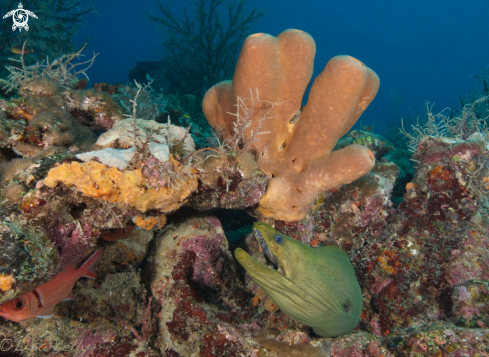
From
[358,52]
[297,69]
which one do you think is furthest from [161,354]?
[358,52]

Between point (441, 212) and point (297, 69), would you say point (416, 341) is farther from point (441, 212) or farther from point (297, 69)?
point (297, 69)

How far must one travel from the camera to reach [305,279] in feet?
7.50

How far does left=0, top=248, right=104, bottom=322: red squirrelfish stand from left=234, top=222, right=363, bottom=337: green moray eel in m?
1.53

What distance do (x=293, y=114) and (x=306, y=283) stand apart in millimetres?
1795

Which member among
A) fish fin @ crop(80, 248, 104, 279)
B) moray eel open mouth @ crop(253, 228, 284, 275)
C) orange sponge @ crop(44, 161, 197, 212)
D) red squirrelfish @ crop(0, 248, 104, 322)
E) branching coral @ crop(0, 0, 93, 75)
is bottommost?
red squirrelfish @ crop(0, 248, 104, 322)

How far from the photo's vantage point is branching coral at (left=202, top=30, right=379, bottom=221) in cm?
243

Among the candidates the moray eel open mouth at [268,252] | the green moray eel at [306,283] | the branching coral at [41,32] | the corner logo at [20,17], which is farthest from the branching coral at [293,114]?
the branching coral at [41,32]

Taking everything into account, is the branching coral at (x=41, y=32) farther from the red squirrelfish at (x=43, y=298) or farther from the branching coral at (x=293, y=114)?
the red squirrelfish at (x=43, y=298)

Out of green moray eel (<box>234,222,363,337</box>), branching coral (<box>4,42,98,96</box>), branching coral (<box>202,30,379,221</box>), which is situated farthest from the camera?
branching coral (<box>4,42,98,96</box>)

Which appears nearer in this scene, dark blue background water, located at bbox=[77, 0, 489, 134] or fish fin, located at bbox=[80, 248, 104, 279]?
fish fin, located at bbox=[80, 248, 104, 279]

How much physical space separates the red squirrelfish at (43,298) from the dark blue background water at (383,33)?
84511 millimetres

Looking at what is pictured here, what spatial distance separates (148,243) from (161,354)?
1.24 meters

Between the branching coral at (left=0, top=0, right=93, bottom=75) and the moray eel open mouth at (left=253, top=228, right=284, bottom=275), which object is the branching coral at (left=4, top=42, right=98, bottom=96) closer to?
the moray eel open mouth at (left=253, top=228, right=284, bottom=275)

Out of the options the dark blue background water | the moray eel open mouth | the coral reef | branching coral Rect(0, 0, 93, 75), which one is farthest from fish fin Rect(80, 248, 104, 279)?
the dark blue background water
